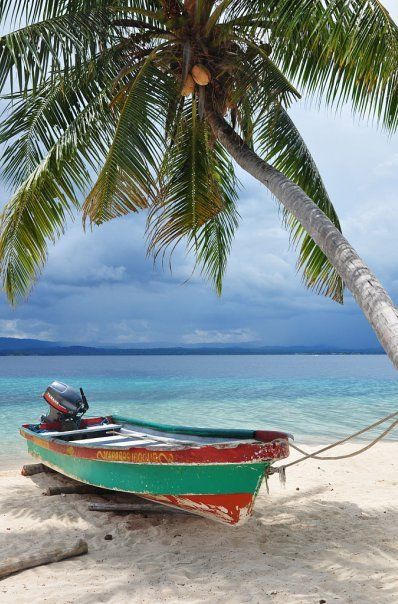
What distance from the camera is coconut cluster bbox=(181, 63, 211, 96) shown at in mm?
6578

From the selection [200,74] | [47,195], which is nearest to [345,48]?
[200,74]

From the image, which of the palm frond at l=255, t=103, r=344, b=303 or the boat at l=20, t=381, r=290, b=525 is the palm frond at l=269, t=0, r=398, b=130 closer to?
the palm frond at l=255, t=103, r=344, b=303

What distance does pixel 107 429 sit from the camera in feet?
27.0

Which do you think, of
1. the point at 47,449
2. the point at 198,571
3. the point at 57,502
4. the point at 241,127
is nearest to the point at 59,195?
the point at 241,127

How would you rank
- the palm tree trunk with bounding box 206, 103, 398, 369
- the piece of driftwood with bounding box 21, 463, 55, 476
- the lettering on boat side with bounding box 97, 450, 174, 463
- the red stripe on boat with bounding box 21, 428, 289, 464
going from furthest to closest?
the piece of driftwood with bounding box 21, 463, 55, 476
the lettering on boat side with bounding box 97, 450, 174, 463
the red stripe on boat with bounding box 21, 428, 289, 464
the palm tree trunk with bounding box 206, 103, 398, 369

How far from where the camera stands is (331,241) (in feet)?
17.1

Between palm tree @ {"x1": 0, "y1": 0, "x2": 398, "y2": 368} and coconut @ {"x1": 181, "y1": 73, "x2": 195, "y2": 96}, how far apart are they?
0.06 feet

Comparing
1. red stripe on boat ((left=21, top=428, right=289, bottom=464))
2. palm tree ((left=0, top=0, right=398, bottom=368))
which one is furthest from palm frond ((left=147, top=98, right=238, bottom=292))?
red stripe on boat ((left=21, top=428, right=289, bottom=464))

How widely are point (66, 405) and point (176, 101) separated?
4.44 metres

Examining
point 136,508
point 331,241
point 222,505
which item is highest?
point 331,241

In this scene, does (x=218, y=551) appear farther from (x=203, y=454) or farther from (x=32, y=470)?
(x=32, y=470)

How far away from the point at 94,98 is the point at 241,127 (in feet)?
6.61

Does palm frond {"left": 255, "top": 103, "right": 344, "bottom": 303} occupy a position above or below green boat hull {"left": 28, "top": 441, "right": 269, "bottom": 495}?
above

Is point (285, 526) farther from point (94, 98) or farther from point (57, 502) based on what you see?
point (94, 98)
